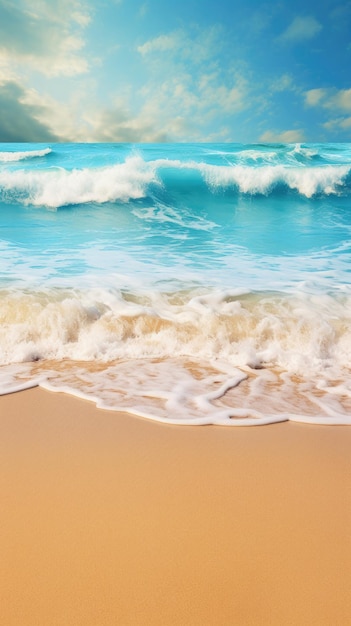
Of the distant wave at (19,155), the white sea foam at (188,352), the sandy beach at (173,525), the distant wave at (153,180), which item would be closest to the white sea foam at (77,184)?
the distant wave at (153,180)

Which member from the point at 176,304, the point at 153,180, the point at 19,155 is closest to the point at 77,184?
the point at 153,180

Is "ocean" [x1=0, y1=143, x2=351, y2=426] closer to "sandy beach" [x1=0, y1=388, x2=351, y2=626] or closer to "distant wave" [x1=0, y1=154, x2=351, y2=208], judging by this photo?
"distant wave" [x1=0, y1=154, x2=351, y2=208]

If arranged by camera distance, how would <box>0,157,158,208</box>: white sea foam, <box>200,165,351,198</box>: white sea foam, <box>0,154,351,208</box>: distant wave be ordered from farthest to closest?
<box>200,165,351,198</box>: white sea foam < <box>0,154,351,208</box>: distant wave < <box>0,157,158,208</box>: white sea foam

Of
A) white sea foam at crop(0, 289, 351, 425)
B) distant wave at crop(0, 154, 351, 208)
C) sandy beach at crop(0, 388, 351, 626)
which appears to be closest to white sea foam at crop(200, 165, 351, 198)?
distant wave at crop(0, 154, 351, 208)

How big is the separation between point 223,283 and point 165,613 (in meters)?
4.93

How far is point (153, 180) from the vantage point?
15.0m

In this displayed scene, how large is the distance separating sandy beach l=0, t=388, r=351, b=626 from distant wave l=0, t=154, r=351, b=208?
12.2m

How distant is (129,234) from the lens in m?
10.3

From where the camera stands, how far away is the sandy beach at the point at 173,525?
4.26ft

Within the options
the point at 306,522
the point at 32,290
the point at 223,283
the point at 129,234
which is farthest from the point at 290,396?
the point at 129,234

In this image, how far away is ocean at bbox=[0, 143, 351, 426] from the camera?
3.11 meters

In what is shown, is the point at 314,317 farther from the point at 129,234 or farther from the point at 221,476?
the point at 129,234

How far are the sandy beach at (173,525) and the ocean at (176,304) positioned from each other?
15.9 inches

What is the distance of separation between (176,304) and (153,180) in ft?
35.9
